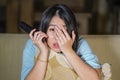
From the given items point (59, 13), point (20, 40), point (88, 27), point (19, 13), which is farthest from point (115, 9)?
point (59, 13)

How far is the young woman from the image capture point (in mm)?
943

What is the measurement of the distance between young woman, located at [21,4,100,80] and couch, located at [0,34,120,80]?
364mm

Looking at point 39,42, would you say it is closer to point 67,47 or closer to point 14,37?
point 67,47

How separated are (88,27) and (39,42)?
5.73ft

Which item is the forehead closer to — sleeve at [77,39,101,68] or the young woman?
the young woman

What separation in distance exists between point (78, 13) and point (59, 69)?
61.4 inches

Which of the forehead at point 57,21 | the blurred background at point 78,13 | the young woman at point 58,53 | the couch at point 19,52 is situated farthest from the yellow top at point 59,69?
the blurred background at point 78,13

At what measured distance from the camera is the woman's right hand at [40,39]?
0.94 metres

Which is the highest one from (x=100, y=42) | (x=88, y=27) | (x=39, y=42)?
(x=39, y=42)

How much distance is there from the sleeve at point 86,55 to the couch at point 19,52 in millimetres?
349

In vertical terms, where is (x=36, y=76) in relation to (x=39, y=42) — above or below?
below

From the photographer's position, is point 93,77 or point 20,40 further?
point 20,40

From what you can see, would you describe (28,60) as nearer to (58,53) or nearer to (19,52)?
(58,53)

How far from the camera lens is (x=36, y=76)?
972mm
